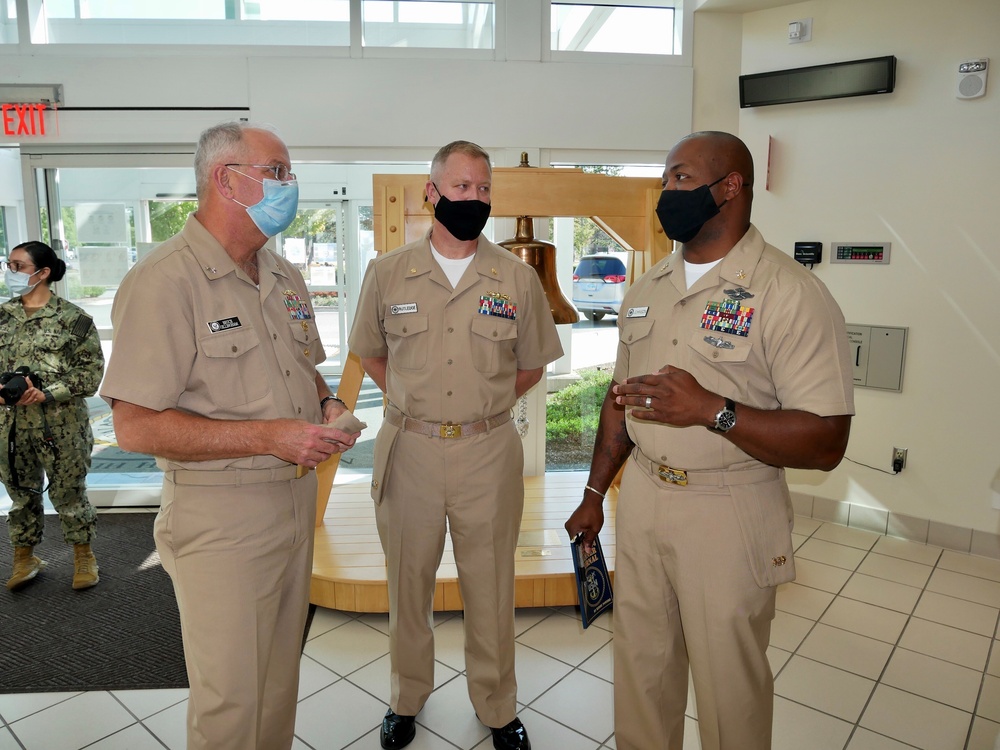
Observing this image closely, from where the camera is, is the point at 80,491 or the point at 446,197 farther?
the point at 80,491

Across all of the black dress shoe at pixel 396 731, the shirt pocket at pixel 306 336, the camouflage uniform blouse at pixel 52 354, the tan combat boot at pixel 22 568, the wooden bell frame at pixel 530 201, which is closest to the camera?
the shirt pocket at pixel 306 336

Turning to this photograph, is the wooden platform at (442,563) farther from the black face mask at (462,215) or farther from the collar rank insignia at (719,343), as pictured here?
the collar rank insignia at (719,343)

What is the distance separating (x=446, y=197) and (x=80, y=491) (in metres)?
2.66

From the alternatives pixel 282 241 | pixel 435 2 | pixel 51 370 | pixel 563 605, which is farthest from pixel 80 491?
pixel 435 2

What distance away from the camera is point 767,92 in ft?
14.0

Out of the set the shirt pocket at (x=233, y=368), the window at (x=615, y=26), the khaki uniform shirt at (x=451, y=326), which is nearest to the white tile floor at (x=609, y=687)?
the khaki uniform shirt at (x=451, y=326)

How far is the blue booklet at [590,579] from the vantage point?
80.4 inches

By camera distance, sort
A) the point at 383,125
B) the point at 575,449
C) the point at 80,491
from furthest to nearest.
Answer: the point at 575,449 < the point at 383,125 < the point at 80,491

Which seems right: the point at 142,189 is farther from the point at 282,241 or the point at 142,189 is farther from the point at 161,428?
the point at 161,428

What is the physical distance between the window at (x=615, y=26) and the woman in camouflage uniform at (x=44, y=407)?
315 centimetres

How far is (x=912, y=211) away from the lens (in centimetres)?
400

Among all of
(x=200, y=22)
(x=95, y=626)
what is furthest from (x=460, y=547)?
(x=200, y=22)

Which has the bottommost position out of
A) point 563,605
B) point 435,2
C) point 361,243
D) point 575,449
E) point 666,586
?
point 563,605

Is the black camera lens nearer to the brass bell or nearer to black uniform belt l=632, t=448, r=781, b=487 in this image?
the brass bell
